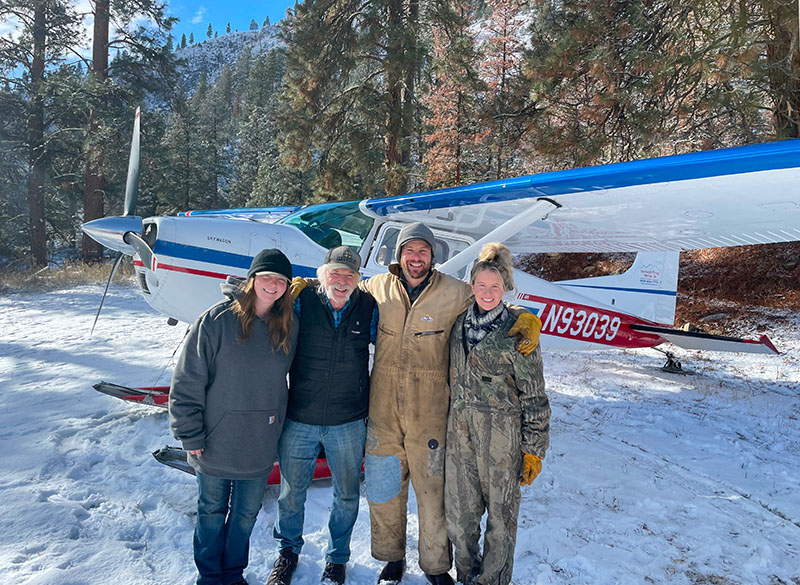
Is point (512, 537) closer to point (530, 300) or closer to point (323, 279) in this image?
point (323, 279)

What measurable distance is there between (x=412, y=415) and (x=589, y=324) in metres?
4.26

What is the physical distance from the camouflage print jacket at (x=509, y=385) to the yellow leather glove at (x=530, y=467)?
3 centimetres

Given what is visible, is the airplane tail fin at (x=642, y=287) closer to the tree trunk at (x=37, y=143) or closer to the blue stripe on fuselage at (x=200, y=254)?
the blue stripe on fuselage at (x=200, y=254)

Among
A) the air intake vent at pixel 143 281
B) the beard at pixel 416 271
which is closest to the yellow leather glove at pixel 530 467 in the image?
the beard at pixel 416 271

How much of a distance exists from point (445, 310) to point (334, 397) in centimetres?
70

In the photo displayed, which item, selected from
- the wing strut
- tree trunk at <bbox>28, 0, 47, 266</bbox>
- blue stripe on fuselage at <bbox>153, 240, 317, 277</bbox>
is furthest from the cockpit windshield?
tree trunk at <bbox>28, 0, 47, 266</bbox>

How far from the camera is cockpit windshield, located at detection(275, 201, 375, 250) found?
15.3 feet

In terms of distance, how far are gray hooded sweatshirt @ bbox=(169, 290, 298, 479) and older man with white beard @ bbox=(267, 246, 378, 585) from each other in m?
0.18

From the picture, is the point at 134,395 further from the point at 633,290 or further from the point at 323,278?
the point at 633,290

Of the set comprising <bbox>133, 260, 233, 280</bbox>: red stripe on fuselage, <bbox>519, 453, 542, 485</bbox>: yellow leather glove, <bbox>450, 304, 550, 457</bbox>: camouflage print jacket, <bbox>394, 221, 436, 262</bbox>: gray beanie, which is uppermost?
<bbox>394, 221, 436, 262</bbox>: gray beanie

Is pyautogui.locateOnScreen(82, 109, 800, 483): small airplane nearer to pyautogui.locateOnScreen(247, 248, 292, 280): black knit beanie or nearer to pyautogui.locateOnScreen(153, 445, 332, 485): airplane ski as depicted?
pyautogui.locateOnScreen(153, 445, 332, 485): airplane ski

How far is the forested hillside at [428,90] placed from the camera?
738 cm

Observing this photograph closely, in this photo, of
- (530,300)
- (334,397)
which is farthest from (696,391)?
(334,397)

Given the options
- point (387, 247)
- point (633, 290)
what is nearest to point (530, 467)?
point (387, 247)
